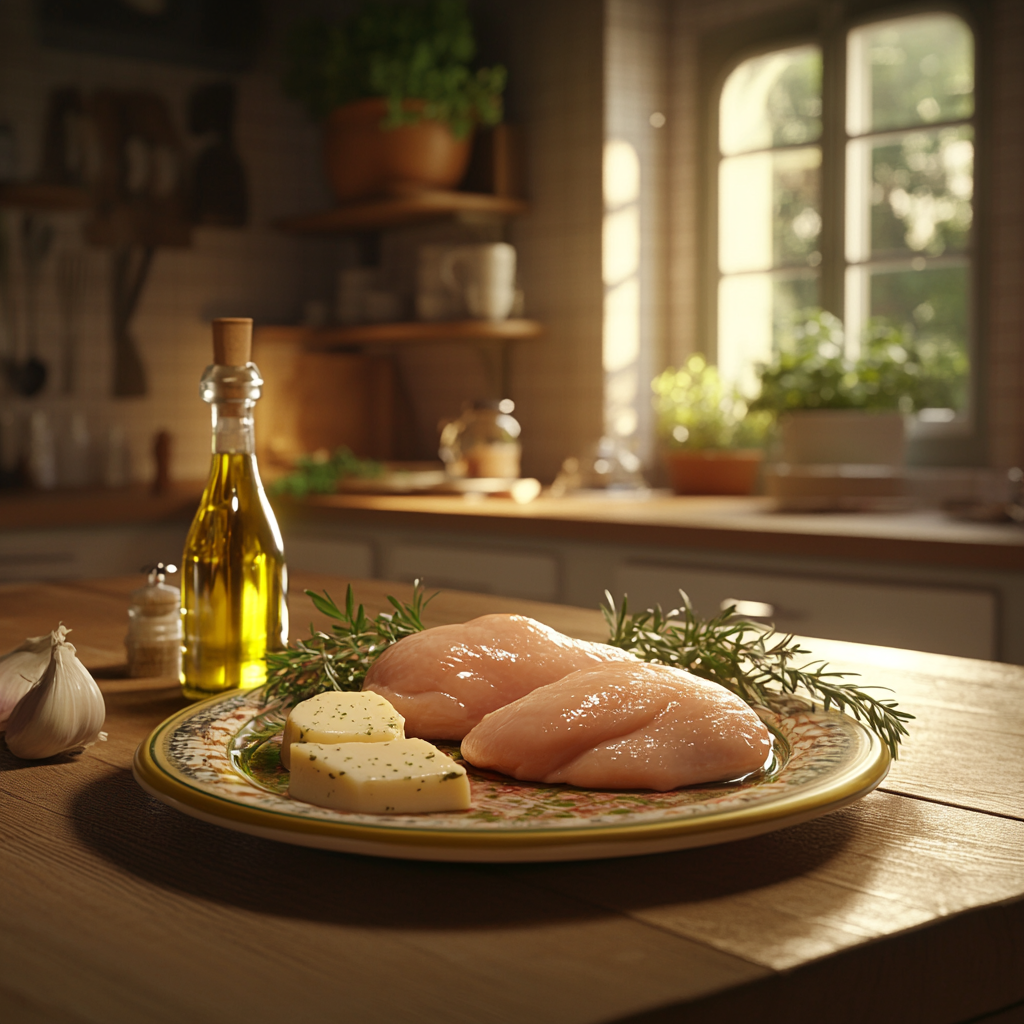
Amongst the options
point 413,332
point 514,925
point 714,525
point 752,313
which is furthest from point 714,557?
point 514,925

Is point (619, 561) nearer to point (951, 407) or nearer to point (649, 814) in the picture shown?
point (951, 407)

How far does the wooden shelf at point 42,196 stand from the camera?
11.6ft

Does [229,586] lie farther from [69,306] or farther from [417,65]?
[69,306]

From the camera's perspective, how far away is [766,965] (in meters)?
0.44

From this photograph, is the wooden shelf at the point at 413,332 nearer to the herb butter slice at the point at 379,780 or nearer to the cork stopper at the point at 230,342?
the cork stopper at the point at 230,342

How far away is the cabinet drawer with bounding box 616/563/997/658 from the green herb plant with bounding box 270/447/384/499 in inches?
38.7

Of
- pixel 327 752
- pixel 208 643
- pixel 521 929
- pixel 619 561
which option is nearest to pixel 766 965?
pixel 521 929

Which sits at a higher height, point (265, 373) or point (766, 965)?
point (265, 373)

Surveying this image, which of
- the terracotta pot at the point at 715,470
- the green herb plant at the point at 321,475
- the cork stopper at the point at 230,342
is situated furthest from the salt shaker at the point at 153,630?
the terracotta pot at the point at 715,470

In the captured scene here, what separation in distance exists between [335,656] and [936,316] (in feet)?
8.65

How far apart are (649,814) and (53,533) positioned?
276 cm

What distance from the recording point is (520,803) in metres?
0.57

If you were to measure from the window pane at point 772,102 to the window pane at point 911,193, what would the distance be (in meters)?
0.19

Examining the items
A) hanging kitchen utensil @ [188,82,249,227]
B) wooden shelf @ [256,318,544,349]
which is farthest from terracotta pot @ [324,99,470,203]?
hanging kitchen utensil @ [188,82,249,227]
